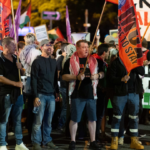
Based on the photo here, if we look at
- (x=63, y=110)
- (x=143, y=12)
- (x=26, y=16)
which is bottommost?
(x=63, y=110)

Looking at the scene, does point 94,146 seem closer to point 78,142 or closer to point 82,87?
point 78,142

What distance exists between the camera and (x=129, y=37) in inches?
246

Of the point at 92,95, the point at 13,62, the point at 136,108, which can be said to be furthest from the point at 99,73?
the point at 13,62

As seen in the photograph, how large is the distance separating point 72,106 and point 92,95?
0.45 meters

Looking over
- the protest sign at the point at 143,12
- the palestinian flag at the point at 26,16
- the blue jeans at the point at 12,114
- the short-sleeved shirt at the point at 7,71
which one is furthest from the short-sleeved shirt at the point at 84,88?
the palestinian flag at the point at 26,16

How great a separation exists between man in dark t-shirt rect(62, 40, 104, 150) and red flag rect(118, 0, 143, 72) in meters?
0.63

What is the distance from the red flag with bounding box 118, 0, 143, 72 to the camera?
6.14 meters

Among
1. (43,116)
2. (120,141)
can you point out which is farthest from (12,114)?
(120,141)

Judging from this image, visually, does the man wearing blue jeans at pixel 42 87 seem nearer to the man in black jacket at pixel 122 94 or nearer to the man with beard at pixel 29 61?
the man with beard at pixel 29 61

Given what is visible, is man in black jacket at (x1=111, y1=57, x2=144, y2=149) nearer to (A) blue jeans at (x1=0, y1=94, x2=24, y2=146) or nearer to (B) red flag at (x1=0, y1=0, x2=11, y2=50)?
(A) blue jeans at (x1=0, y1=94, x2=24, y2=146)

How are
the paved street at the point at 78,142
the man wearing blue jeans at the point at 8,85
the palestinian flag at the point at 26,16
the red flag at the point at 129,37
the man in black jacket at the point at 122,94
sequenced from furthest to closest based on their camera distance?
the palestinian flag at the point at 26,16 < the paved street at the point at 78,142 < the man in black jacket at the point at 122,94 < the red flag at the point at 129,37 < the man wearing blue jeans at the point at 8,85

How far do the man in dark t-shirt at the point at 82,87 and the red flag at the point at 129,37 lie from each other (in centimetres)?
63

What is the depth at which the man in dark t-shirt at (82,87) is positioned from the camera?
6.43 m

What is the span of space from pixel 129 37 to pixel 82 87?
1320 millimetres
